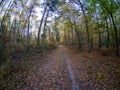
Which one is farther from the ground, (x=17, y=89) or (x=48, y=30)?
(x=48, y=30)

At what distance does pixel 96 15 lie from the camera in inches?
1182

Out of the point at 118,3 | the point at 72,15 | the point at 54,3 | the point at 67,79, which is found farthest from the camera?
the point at 72,15

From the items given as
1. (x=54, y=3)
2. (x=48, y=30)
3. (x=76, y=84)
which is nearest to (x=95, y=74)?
(x=76, y=84)

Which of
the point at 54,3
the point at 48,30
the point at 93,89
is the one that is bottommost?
the point at 93,89

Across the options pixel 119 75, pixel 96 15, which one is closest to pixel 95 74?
pixel 119 75

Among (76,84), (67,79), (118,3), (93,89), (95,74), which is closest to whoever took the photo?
(93,89)

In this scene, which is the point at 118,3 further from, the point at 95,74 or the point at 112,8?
the point at 95,74

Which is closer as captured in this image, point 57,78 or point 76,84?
point 76,84

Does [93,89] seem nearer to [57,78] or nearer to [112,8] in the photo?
[57,78]

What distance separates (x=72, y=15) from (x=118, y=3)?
1212 centimetres

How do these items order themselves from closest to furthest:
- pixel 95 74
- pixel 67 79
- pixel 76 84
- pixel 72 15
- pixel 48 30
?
pixel 76 84 → pixel 67 79 → pixel 95 74 → pixel 72 15 → pixel 48 30

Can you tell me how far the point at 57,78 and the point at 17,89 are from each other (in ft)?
8.93

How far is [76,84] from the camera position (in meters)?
8.19

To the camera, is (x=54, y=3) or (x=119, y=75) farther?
(x=54, y=3)
